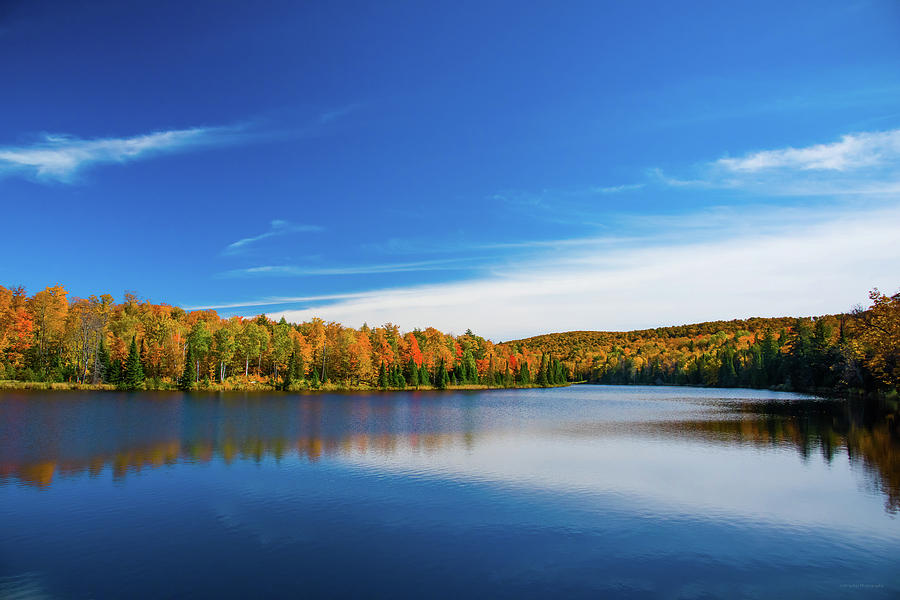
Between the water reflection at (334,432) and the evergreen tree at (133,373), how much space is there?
22107 millimetres

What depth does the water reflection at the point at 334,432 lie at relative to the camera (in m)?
24.7

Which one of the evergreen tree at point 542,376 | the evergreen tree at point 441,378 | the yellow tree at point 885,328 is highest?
the yellow tree at point 885,328

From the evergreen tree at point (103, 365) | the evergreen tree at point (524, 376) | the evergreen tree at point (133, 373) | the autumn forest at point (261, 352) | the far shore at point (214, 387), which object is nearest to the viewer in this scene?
the far shore at point (214, 387)

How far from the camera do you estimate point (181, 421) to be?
38719mm

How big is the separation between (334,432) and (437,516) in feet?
66.5

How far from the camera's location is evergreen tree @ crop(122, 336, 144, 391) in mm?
76125

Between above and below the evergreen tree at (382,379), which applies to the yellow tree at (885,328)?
above

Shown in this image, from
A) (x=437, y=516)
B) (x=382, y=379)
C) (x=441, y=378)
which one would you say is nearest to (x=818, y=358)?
(x=441, y=378)

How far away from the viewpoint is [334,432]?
3566 cm

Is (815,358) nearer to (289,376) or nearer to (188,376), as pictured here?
(289,376)

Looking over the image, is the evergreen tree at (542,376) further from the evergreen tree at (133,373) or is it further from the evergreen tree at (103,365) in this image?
the evergreen tree at (103,365)

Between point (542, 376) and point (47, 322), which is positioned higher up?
point (47, 322)

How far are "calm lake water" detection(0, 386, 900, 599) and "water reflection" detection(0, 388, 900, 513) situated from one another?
11.5 inches

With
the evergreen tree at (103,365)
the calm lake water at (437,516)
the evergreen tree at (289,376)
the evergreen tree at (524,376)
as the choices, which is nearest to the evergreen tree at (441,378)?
the evergreen tree at (289,376)
